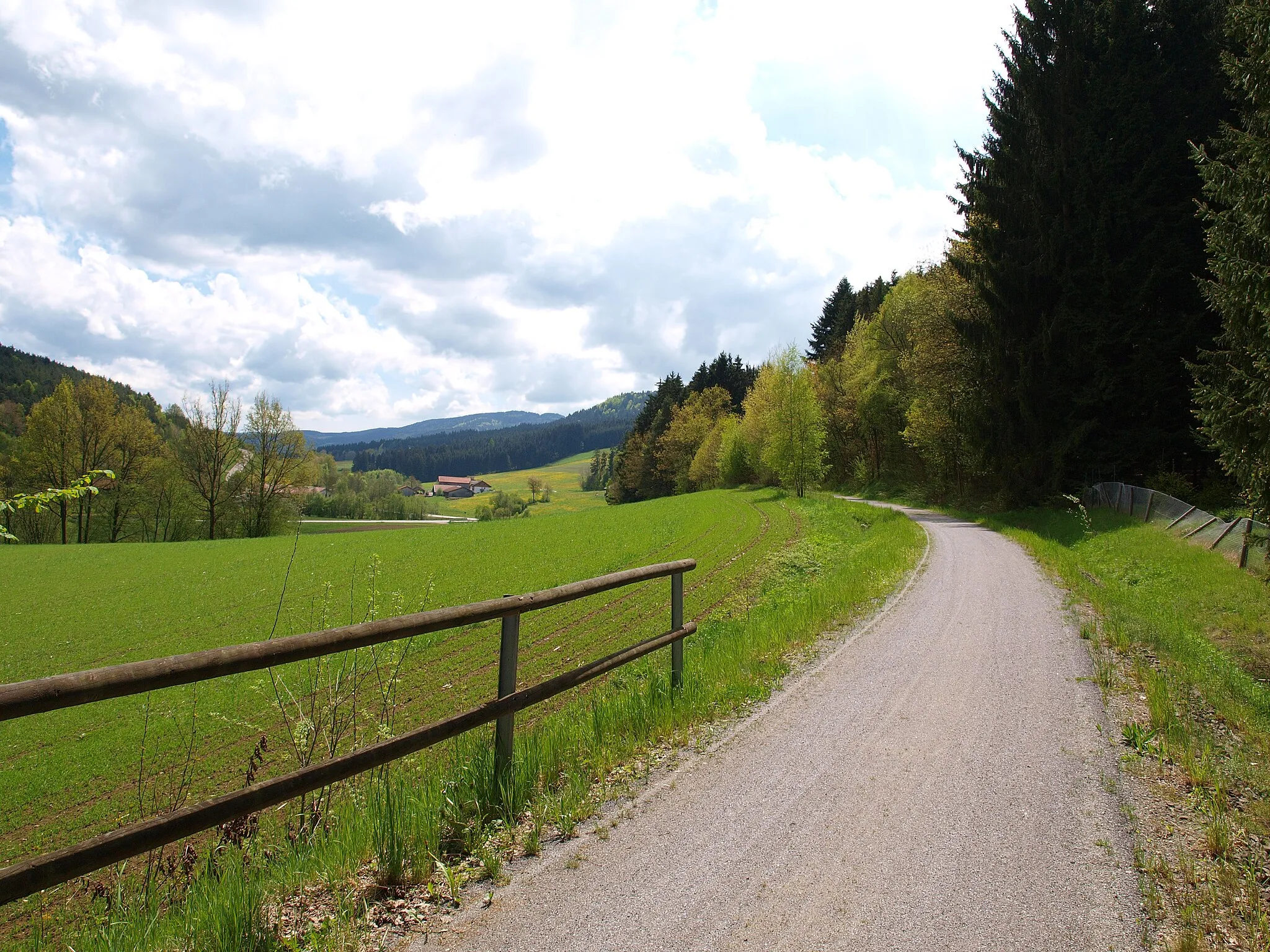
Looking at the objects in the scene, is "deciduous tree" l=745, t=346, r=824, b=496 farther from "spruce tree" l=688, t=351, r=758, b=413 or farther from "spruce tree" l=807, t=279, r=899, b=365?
"spruce tree" l=688, t=351, r=758, b=413

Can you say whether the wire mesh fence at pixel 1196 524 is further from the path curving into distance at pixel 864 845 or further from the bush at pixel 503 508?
the bush at pixel 503 508

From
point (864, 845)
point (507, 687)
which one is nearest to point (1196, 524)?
point (864, 845)

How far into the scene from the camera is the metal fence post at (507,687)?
4188 millimetres

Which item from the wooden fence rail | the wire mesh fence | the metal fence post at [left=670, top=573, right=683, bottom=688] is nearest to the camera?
the wooden fence rail

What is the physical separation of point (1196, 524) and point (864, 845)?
16013 mm

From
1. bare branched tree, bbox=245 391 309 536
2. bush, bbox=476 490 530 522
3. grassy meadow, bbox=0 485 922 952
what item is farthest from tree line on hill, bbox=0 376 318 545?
bush, bbox=476 490 530 522

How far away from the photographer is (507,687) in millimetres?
4230

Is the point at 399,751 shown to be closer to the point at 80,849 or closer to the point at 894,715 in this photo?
the point at 80,849

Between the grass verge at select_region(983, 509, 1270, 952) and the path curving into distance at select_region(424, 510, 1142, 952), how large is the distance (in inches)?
7.7

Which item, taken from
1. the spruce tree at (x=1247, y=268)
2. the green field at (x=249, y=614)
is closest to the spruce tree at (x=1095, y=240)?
the green field at (x=249, y=614)

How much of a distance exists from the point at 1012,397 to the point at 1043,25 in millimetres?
15174

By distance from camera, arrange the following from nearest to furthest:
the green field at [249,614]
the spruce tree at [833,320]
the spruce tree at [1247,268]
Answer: the spruce tree at [1247,268] → the green field at [249,614] → the spruce tree at [833,320]

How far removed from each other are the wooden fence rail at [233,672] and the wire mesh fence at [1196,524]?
1183 cm

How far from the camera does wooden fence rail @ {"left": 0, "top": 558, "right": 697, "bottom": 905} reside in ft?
7.61
